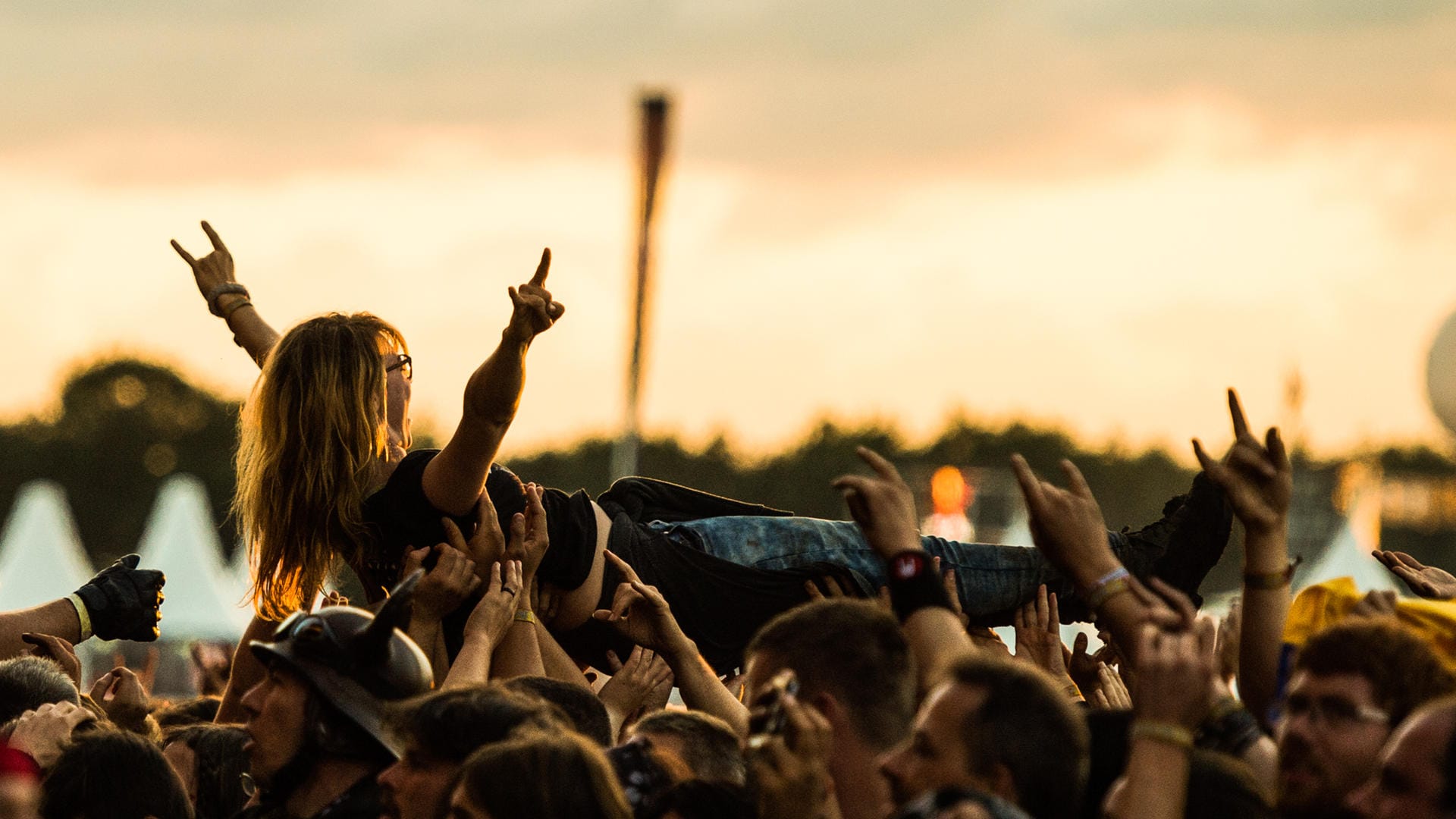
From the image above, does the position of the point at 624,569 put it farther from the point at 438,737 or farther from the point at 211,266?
the point at 211,266

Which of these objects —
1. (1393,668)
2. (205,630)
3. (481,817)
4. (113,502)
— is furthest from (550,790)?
(113,502)

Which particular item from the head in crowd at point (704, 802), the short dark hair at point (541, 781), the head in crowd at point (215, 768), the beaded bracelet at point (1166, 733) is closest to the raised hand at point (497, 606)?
the head in crowd at point (215, 768)

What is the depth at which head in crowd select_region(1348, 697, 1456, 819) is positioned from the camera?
315cm

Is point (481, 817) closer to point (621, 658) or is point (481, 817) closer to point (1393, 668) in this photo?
point (1393, 668)

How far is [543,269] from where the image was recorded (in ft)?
16.3

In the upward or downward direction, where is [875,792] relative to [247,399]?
downward

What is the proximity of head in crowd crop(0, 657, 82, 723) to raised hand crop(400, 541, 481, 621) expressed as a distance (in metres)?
0.97

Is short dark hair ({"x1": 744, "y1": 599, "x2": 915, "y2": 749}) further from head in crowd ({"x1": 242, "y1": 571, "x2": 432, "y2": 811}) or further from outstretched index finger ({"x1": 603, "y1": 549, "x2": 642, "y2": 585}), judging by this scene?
outstretched index finger ({"x1": 603, "y1": 549, "x2": 642, "y2": 585})

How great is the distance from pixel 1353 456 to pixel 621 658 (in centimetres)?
7686

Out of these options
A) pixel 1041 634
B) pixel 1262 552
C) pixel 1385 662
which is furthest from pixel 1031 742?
pixel 1041 634

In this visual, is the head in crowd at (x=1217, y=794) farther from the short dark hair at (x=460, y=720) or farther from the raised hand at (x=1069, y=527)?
the short dark hair at (x=460, y=720)

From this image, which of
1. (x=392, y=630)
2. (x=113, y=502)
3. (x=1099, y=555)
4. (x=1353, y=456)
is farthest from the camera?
(x=1353, y=456)

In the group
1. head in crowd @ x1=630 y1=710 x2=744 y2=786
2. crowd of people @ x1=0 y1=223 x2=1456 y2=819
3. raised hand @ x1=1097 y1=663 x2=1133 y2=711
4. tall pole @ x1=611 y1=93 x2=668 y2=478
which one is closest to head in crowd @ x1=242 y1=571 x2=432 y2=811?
crowd of people @ x1=0 y1=223 x2=1456 y2=819

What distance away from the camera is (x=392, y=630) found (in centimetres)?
438
